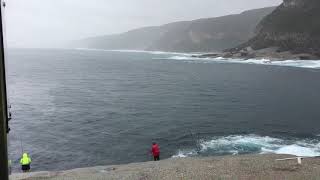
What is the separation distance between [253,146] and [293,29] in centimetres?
15103

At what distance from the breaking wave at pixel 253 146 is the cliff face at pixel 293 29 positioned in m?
123

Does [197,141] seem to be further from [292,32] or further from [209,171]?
[292,32]

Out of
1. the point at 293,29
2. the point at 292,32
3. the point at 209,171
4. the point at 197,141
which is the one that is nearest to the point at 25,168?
the point at 209,171

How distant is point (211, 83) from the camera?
87.1m

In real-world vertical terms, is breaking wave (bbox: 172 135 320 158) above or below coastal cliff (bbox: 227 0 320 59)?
below

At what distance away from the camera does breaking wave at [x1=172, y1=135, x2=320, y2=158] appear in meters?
31.8

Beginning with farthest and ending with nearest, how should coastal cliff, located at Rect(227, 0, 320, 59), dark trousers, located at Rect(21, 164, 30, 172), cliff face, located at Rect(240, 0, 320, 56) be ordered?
1. cliff face, located at Rect(240, 0, 320, 56)
2. coastal cliff, located at Rect(227, 0, 320, 59)
3. dark trousers, located at Rect(21, 164, 30, 172)

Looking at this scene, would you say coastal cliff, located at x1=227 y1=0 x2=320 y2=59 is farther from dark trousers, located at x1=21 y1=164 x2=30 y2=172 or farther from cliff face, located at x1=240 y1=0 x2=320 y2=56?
dark trousers, located at x1=21 y1=164 x2=30 y2=172

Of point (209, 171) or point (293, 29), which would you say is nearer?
point (209, 171)

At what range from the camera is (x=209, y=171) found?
21.8 m

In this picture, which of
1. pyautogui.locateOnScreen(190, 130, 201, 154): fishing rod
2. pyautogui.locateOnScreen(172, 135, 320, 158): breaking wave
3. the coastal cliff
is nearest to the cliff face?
the coastal cliff

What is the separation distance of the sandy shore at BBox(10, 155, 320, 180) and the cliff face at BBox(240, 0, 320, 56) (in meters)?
136

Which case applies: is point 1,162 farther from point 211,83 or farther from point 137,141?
point 211,83

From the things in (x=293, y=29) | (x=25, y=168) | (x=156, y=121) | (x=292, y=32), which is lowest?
(x=25, y=168)
